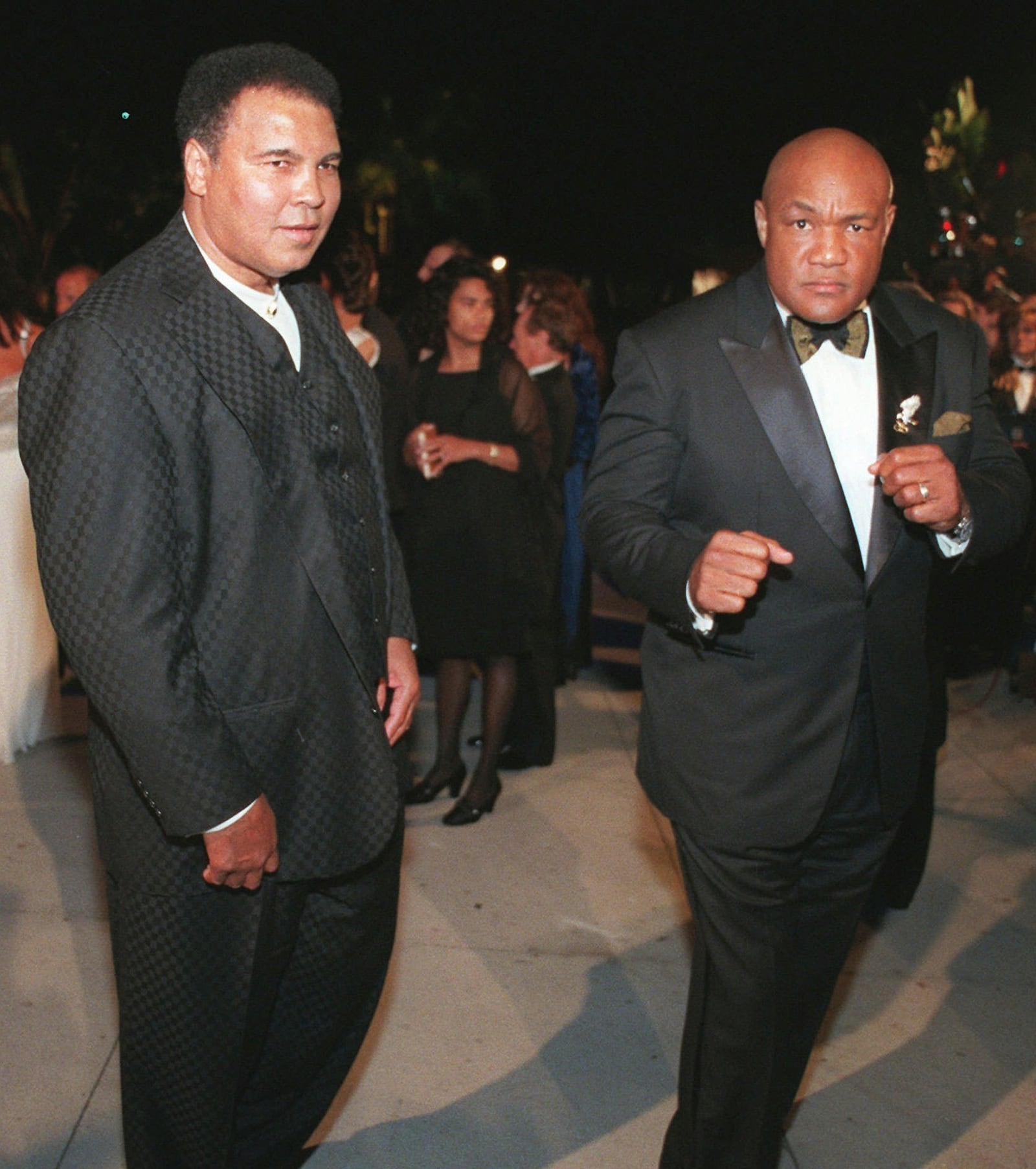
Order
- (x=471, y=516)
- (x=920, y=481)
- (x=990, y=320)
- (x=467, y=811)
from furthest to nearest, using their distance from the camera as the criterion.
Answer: (x=990, y=320) → (x=471, y=516) → (x=467, y=811) → (x=920, y=481)

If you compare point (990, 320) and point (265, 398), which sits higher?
point (265, 398)

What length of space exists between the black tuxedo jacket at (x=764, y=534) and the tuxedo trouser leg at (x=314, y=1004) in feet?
2.09

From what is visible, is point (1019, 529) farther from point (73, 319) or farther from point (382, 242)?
point (382, 242)

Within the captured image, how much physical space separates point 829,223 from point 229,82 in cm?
112

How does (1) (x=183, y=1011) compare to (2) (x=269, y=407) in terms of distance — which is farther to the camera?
(1) (x=183, y=1011)

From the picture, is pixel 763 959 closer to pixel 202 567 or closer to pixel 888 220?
pixel 202 567

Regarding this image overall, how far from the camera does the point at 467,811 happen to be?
5141 millimetres

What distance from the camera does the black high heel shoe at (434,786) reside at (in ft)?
17.5

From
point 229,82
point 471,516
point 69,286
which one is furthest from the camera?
point 69,286

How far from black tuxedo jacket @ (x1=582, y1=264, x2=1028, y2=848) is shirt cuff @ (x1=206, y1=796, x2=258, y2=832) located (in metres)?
0.81

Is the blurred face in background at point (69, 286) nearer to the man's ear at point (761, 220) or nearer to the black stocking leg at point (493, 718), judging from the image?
the black stocking leg at point (493, 718)

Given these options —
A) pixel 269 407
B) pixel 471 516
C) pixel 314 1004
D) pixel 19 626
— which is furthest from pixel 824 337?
pixel 19 626

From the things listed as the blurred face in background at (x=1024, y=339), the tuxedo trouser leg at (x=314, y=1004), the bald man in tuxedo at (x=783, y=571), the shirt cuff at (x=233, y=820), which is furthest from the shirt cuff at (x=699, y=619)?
the blurred face in background at (x=1024, y=339)

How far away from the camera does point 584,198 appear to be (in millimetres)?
28859
